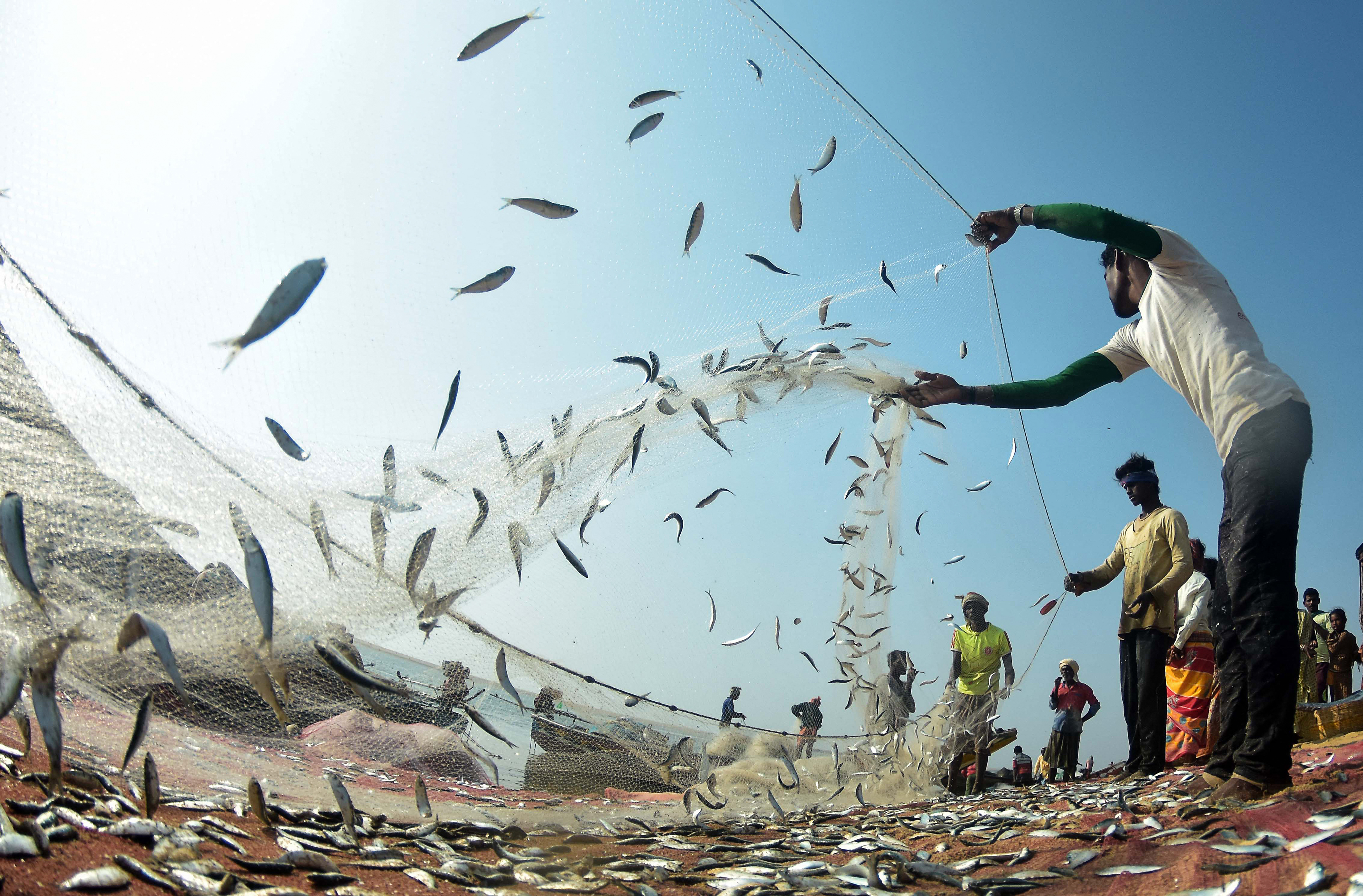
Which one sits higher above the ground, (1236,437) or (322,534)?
(1236,437)

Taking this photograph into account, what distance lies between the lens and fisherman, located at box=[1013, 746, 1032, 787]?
8.56 m

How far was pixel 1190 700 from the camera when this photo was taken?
5.21 meters

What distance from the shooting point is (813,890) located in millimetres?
2279

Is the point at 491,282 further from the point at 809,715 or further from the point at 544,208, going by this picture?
the point at 809,715

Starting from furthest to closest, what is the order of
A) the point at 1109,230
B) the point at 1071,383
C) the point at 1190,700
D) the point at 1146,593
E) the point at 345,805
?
1. the point at 1190,700
2. the point at 1146,593
3. the point at 1071,383
4. the point at 1109,230
5. the point at 345,805

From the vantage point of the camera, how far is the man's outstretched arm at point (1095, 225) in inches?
123

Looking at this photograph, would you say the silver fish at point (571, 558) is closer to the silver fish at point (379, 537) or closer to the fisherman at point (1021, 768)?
the silver fish at point (379, 537)

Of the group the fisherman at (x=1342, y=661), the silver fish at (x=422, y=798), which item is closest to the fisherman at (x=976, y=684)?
the silver fish at (x=422, y=798)

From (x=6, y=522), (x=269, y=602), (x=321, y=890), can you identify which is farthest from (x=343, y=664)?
(x=6, y=522)

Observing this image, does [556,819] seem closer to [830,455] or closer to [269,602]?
[269,602]

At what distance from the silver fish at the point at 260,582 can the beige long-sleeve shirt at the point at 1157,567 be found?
490 centimetres

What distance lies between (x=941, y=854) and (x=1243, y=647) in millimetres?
1403

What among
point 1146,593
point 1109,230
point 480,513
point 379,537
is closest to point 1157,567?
point 1146,593

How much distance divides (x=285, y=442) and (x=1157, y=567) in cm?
518
